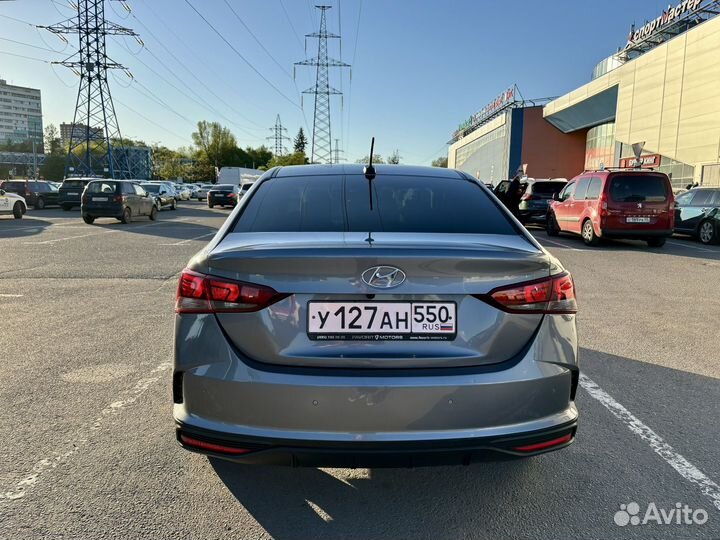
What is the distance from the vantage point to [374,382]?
6.79 feet

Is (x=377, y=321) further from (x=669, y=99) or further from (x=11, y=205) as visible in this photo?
(x=669, y=99)

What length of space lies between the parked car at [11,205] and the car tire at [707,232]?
24475mm

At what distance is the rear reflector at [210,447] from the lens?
2.16 m

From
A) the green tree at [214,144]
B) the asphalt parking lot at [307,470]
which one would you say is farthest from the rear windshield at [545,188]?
the green tree at [214,144]

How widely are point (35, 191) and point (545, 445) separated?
32.3 metres

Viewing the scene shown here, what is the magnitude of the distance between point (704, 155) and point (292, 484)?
30.0 m

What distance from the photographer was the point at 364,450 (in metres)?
2.07

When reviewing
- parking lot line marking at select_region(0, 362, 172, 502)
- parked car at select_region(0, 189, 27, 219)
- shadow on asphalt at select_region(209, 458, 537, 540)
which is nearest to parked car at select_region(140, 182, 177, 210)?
parked car at select_region(0, 189, 27, 219)

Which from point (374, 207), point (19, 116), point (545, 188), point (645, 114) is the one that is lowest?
point (374, 207)

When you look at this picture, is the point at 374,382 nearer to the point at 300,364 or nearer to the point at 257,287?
the point at 300,364

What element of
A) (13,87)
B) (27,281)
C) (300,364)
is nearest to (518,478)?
(300,364)

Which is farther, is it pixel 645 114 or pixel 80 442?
pixel 645 114

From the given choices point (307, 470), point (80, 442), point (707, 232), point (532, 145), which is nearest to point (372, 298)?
point (307, 470)

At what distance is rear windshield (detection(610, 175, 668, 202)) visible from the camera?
12.7 meters
